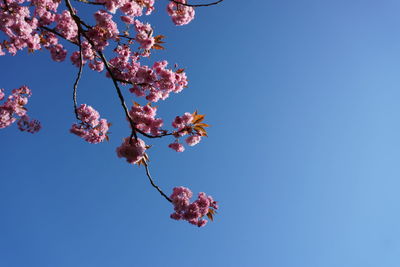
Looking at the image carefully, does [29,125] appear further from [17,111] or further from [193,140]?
[193,140]

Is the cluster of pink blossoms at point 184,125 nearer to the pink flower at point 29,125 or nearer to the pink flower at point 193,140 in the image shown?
the pink flower at point 193,140

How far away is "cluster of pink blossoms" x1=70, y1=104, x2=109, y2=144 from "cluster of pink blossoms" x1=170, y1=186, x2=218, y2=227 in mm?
1966

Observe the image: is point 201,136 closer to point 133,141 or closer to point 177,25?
point 133,141

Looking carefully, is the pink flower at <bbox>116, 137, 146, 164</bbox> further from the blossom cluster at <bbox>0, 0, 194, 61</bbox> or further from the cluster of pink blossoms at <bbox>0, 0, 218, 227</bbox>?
the blossom cluster at <bbox>0, 0, 194, 61</bbox>

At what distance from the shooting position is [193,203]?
4.81 m

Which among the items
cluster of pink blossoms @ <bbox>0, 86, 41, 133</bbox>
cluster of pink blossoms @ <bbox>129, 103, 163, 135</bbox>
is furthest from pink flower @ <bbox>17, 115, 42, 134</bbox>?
cluster of pink blossoms @ <bbox>129, 103, 163, 135</bbox>

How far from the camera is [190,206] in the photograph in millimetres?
4754

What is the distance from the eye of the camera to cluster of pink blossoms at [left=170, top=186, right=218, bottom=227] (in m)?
4.72

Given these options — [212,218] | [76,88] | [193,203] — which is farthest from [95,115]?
[212,218]

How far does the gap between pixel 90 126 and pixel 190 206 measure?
253cm

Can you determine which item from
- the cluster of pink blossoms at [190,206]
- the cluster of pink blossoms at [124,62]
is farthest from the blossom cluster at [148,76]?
the cluster of pink blossoms at [190,206]

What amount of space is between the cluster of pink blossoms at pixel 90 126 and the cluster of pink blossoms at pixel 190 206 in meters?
1.97

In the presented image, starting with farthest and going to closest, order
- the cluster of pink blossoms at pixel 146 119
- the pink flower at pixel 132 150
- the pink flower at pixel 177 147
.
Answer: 1. the pink flower at pixel 177 147
2. the cluster of pink blossoms at pixel 146 119
3. the pink flower at pixel 132 150

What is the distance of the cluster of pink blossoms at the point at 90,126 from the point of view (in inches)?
211
